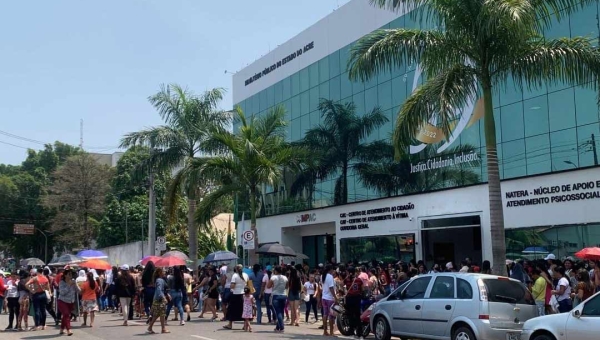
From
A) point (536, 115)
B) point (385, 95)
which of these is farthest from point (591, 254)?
point (385, 95)

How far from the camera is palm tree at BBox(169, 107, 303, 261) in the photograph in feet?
89.3

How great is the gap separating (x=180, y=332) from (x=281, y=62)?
2646cm

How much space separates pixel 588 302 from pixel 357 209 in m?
21.2

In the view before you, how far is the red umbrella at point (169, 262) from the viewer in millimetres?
21391

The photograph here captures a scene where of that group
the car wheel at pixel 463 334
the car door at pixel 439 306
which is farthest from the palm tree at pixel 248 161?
the car wheel at pixel 463 334

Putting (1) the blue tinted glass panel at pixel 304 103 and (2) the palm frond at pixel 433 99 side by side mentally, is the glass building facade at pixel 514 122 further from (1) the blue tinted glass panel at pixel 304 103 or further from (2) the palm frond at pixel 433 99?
(2) the palm frond at pixel 433 99

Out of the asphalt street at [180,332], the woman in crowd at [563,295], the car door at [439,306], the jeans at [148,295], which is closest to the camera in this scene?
the car door at [439,306]

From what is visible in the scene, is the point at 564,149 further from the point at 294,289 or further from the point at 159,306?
the point at 159,306

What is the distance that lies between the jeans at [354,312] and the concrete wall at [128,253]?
3316 cm

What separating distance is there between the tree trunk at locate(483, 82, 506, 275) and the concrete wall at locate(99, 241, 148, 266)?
3478cm

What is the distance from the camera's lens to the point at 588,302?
10844mm

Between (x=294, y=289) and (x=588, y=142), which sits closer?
(x=294, y=289)

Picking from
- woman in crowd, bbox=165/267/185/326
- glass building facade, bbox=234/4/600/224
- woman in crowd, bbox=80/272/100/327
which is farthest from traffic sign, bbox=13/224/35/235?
woman in crowd, bbox=165/267/185/326

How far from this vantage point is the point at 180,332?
17250mm
